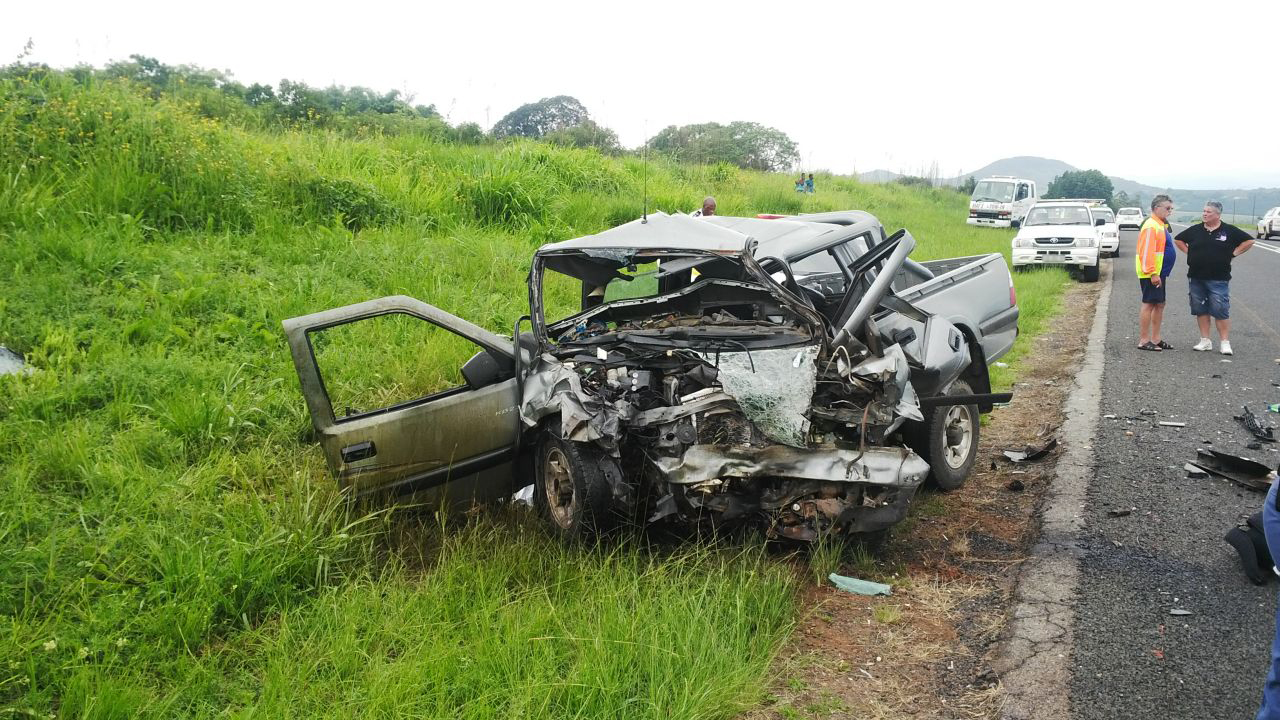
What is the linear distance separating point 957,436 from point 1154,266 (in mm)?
5384

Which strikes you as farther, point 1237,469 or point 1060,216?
point 1060,216

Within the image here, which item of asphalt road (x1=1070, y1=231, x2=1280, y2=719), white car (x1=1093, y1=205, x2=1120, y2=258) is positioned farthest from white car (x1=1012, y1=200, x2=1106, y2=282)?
asphalt road (x1=1070, y1=231, x2=1280, y2=719)

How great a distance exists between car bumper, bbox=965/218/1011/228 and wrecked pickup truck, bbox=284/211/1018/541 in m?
23.6

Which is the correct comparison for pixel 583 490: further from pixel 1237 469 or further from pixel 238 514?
pixel 1237 469

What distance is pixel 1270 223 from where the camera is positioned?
102ft

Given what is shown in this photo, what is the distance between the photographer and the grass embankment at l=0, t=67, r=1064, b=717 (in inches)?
135

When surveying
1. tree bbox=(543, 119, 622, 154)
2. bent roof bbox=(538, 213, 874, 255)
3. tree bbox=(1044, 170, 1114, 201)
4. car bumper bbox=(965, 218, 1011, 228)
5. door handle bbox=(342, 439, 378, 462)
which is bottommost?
door handle bbox=(342, 439, 378, 462)

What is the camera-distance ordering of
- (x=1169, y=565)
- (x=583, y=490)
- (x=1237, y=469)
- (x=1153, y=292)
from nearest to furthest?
(x=1169, y=565), (x=583, y=490), (x=1237, y=469), (x=1153, y=292)

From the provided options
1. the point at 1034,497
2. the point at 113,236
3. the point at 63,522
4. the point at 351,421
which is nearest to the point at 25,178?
the point at 113,236

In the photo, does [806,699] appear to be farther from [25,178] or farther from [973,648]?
[25,178]

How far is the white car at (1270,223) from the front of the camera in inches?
1212

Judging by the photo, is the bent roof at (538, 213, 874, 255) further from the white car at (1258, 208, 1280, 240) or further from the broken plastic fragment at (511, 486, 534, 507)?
the white car at (1258, 208, 1280, 240)

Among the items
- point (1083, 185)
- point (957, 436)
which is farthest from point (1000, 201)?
point (1083, 185)

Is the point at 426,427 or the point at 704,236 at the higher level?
the point at 704,236
